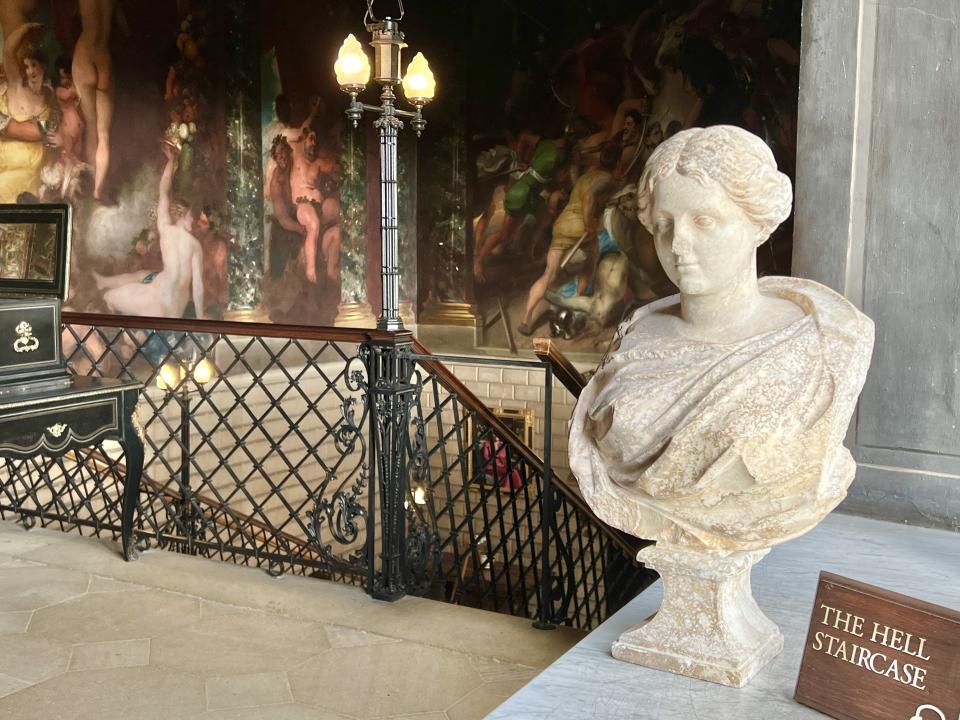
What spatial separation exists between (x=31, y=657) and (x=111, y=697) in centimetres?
50

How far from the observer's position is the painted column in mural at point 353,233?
11.9 m

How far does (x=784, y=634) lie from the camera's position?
8.79 feet

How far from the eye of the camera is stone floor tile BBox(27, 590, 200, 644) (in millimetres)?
3740

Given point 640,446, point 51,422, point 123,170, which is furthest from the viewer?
point 123,170

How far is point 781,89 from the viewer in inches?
418

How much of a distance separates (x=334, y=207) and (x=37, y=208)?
7.81 meters

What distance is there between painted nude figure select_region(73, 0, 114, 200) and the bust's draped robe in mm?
7407

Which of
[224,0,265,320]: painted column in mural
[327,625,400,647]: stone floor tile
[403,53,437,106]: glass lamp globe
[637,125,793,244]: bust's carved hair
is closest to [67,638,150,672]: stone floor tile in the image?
[327,625,400,647]: stone floor tile

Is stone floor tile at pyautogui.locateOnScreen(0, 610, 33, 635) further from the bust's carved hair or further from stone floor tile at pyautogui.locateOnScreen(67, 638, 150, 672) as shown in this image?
the bust's carved hair

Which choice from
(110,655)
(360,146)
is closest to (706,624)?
(110,655)

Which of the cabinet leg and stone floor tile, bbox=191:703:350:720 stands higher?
the cabinet leg

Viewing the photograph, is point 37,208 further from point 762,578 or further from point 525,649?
point 762,578

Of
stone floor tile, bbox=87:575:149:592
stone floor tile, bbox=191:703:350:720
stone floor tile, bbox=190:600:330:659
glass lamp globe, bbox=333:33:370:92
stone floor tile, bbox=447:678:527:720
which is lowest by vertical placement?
stone floor tile, bbox=447:678:527:720

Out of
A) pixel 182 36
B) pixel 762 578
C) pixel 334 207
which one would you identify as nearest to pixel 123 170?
pixel 182 36
